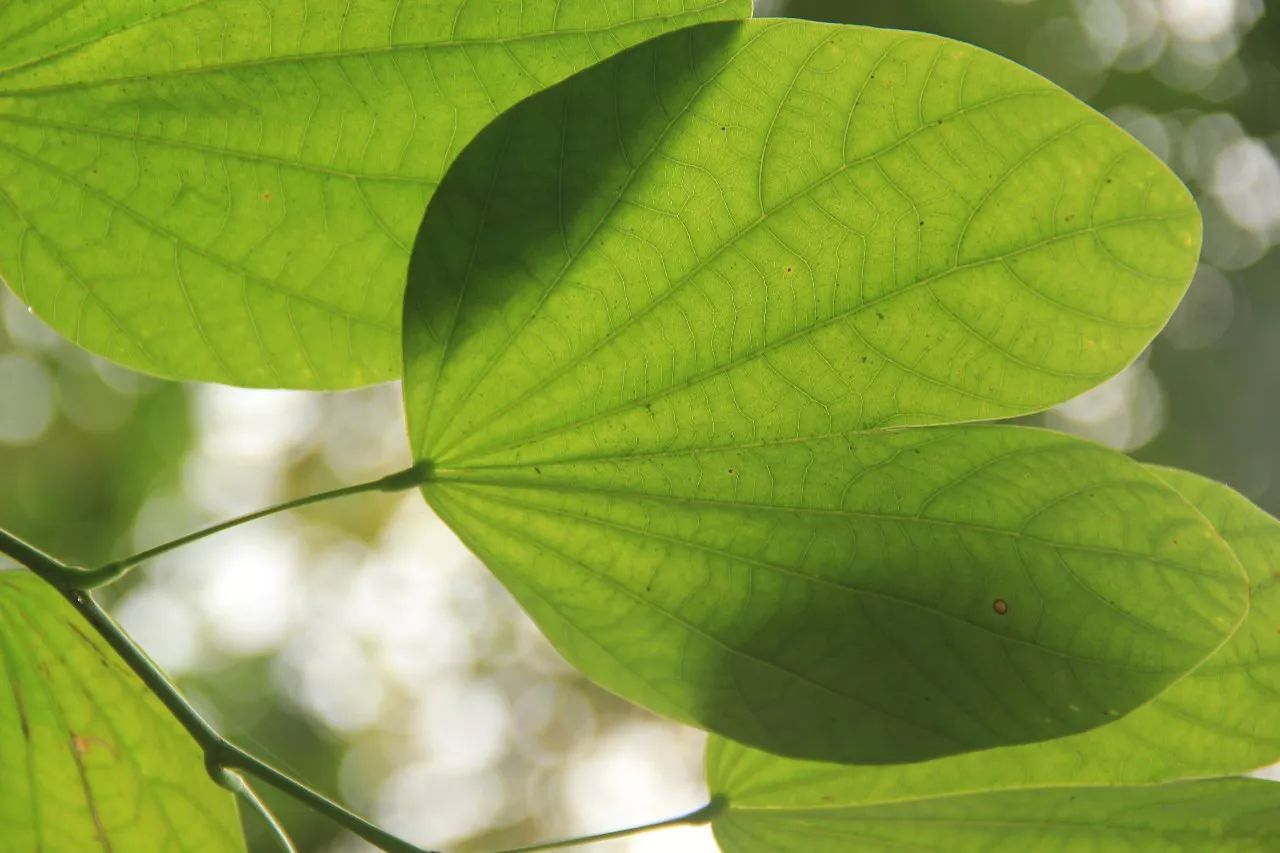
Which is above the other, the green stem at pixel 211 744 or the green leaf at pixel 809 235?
the green leaf at pixel 809 235

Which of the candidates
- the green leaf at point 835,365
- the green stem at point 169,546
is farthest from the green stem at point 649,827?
the green stem at point 169,546

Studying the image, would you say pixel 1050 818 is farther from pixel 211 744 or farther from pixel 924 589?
pixel 211 744

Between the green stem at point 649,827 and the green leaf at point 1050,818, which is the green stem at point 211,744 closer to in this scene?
the green stem at point 649,827

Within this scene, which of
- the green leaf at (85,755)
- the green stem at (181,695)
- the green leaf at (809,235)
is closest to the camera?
the green leaf at (809,235)

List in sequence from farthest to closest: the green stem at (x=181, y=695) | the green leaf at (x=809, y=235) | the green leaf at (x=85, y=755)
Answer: the green leaf at (x=85, y=755) → the green stem at (x=181, y=695) → the green leaf at (x=809, y=235)

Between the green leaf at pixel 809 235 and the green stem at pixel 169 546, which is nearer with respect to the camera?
the green leaf at pixel 809 235

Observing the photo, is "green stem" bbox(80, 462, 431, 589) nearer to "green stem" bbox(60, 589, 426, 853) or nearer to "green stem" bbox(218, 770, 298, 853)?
"green stem" bbox(60, 589, 426, 853)

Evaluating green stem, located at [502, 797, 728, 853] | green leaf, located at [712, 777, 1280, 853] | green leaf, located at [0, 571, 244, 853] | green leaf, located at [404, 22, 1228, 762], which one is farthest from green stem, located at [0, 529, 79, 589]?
green leaf, located at [712, 777, 1280, 853]
